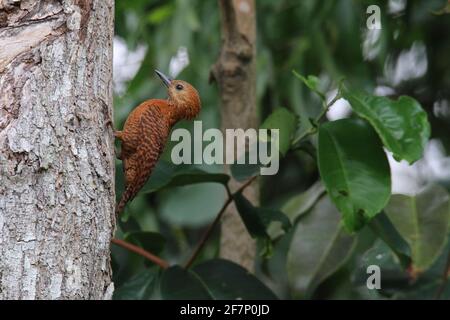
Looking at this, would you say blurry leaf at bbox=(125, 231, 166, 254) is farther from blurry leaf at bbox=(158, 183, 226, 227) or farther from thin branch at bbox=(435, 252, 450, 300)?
blurry leaf at bbox=(158, 183, 226, 227)

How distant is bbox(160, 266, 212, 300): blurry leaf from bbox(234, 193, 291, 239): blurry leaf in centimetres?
33

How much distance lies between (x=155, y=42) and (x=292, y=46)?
91 cm

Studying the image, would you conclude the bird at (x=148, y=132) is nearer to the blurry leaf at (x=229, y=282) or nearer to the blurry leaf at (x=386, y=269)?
the blurry leaf at (x=229, y=282)

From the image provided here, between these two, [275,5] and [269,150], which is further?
[275,5]

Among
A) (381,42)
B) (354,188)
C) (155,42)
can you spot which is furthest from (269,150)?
(155,42)

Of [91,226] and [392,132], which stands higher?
[392,132]

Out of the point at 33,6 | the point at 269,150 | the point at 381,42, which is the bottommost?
the point at 269,150

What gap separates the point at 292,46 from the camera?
607cm

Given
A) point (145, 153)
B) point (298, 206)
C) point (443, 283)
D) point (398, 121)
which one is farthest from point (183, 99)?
point (443, 283)

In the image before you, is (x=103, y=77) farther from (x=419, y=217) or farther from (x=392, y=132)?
(x=419, y=217)

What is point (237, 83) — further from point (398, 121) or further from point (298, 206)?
point (398, 121)

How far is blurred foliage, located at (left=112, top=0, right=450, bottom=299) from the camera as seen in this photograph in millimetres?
3801

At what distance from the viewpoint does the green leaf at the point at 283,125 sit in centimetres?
365

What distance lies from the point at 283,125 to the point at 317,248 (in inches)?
37.7
